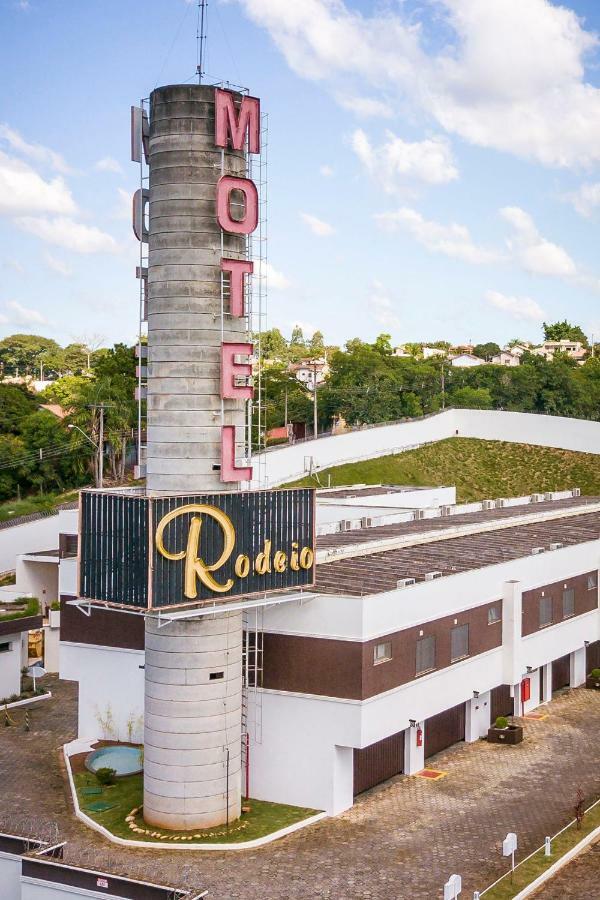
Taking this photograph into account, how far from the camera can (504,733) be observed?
1988 inches

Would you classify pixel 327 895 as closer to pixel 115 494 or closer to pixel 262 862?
pixel 262 862

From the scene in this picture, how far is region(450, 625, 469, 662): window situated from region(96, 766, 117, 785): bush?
48.4ft

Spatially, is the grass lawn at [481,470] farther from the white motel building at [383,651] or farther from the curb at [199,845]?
the curb at [199,845]

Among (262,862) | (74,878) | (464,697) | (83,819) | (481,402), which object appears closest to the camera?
(74,878)

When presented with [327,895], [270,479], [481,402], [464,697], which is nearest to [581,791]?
[464,697]

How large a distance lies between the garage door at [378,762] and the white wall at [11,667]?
905 inches

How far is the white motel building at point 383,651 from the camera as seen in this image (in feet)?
136

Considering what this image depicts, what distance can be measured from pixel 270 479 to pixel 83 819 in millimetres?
72947

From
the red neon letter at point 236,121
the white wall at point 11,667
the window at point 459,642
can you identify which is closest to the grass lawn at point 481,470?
the white wall at point 11,667

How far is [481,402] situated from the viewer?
171 meters

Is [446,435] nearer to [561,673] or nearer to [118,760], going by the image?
[561,673]

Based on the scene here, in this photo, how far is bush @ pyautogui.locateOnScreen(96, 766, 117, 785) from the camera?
4384 centimetres

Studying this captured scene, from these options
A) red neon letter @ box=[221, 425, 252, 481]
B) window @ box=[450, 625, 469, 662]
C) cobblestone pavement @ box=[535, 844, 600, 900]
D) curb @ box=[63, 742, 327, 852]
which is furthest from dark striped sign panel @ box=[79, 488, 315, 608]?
cobblestone pavement @ box=[535, 844, 600, 900]

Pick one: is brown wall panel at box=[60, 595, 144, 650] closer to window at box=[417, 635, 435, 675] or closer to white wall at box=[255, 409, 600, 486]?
window at box=[417, 635, 435, 675]
